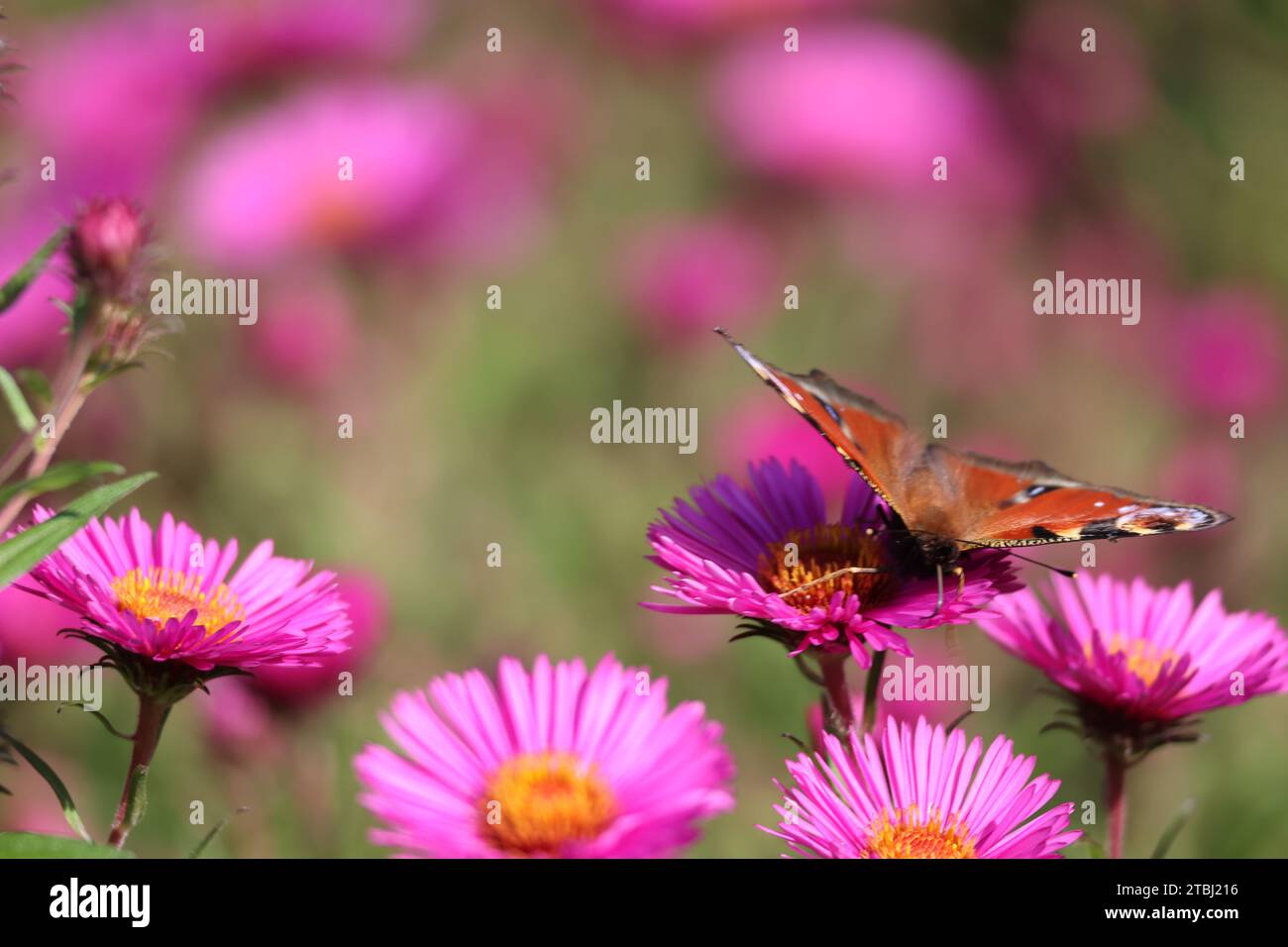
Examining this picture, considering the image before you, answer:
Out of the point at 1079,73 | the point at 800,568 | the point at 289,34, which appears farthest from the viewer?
the point at 1079,73

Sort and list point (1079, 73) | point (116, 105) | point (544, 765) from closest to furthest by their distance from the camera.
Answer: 1. point (544, 765)
2. point (116, 105)
3. point (1079, 73)

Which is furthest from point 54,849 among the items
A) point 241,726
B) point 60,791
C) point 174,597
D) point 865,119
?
point 865,119

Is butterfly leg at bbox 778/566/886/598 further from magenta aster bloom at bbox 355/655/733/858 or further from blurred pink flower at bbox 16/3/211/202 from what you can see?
blurred pink flower at bbox 16/3/211/202

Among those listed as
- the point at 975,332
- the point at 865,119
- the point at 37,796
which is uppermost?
the point at 865,119

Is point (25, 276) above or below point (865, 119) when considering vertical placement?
below

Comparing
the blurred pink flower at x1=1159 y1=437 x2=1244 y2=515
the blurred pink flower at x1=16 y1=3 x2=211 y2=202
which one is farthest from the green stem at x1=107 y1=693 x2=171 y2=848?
the blurred pink flower at x1=16 y1=3 x2=211 y2=202

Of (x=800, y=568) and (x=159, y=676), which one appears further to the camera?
(x=800, y=568)

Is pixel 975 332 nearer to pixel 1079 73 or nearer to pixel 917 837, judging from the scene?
pixel 1079 73
